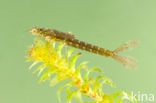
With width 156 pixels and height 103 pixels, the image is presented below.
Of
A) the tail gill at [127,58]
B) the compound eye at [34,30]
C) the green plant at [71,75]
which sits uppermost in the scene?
the compound eye at [34,30]

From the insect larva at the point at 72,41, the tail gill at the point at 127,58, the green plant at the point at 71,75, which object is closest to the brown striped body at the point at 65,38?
the insect larva at the point at 72,41

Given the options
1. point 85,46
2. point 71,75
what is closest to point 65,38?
point 85,46

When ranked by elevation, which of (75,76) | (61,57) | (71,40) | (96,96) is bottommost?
(96,96)

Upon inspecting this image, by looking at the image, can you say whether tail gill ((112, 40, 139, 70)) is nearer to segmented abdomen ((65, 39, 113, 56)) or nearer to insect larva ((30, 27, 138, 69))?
insect larva ((30, 27, 138, 69))

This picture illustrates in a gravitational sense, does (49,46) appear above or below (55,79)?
above

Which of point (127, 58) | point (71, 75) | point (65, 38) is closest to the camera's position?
point (71, 75)

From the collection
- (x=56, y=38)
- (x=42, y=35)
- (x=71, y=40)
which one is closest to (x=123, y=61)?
(x=71, y=40)

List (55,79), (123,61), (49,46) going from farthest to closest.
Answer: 1. (123,61)
2. (49,46)
3. (55,79)

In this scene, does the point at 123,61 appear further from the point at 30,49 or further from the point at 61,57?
the point at 30,49

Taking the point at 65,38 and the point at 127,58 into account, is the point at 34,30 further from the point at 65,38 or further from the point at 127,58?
the point at 127,58

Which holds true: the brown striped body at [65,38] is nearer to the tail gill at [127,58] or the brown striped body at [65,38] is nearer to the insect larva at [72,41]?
the insect larva at [72,41]

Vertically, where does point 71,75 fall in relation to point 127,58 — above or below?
below
